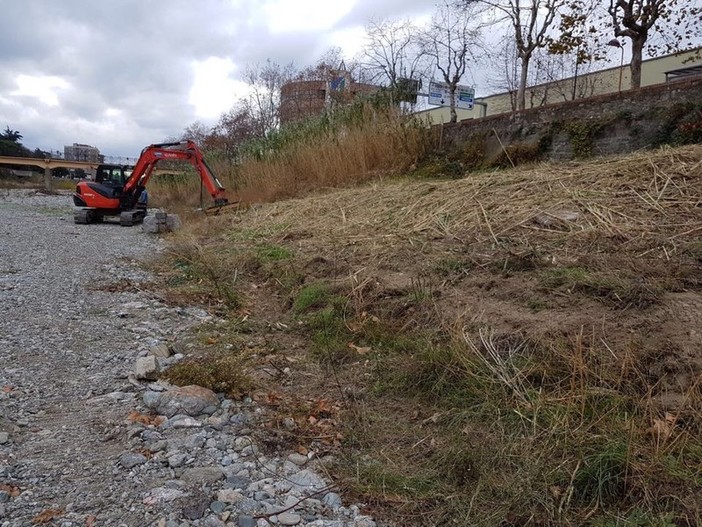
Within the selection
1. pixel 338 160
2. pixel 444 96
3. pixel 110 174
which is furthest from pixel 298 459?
pixel 110 174

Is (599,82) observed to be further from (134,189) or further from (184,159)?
(134,189)

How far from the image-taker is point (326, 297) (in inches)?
183

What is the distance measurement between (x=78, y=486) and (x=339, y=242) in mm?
4611

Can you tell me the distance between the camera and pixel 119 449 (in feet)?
8.26

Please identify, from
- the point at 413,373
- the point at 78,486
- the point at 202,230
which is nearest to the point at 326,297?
→ the point at 413,373

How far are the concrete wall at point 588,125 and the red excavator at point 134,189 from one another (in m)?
7.18

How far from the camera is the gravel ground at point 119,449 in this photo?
2062 millimetres

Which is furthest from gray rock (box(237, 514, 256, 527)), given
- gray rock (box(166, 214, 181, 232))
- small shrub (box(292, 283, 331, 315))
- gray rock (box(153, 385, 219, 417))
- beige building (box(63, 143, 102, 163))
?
beige building (box(63, 143, 102, 163))

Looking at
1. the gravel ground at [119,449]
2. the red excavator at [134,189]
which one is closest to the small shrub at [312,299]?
the gravel ground at [119,449]

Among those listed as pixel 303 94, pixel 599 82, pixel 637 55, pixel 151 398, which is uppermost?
pixel 303 94

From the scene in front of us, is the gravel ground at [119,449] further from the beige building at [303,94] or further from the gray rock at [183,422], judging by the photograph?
the beige building at [303,94]

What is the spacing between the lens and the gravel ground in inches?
81.2

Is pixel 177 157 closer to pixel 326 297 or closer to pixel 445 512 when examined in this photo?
pixel 326 297

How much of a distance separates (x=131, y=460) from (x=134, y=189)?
13871 millimetres
